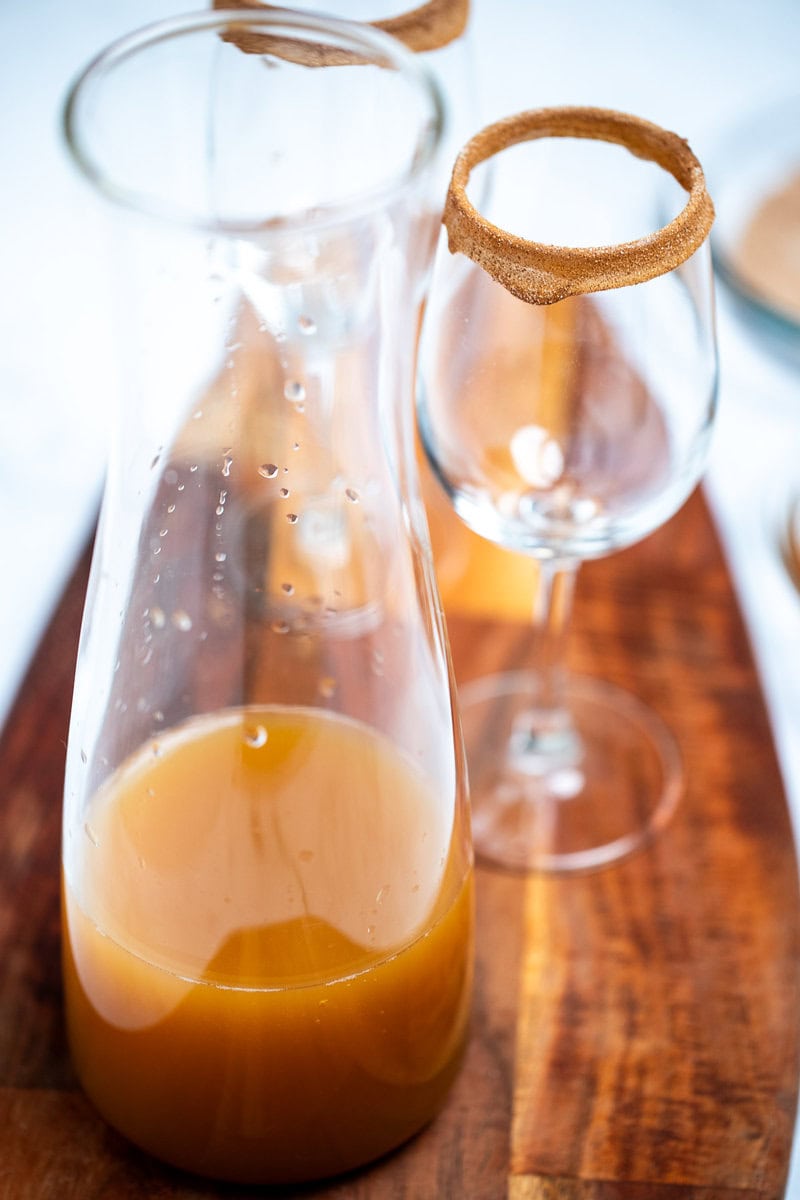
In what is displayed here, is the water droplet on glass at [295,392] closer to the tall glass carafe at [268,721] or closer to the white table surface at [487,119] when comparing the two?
the tall glass carafe at [268,721]

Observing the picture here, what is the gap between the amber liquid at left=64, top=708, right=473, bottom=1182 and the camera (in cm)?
32

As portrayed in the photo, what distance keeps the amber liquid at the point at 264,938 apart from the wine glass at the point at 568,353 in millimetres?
104

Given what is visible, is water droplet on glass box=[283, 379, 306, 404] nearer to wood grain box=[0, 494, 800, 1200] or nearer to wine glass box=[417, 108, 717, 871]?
wine glass box=[417, 108, 717, 871]

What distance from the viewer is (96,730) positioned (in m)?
0.34

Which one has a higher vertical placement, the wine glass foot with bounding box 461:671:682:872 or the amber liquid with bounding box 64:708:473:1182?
the amber liquid with bounding box 64:708:473:1182

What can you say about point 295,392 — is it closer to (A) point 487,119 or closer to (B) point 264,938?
(B) point 264,938

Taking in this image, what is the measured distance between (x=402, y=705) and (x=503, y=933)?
119 mm

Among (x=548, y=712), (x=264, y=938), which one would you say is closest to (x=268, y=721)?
(x=264, y=938)

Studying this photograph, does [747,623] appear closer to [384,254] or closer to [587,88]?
[384,254]

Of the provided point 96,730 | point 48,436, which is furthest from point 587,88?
point 96,730

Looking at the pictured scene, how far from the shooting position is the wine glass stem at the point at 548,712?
19.0 inches

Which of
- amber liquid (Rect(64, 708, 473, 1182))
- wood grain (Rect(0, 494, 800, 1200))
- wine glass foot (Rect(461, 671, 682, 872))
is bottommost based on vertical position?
wine glass foot (Rect(461, 671, 682, 872))

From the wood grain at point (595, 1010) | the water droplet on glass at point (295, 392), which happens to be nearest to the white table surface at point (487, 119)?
the wood grain at point (595, 1010)

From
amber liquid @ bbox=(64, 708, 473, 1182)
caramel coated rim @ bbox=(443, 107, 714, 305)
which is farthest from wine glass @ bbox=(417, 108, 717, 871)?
amber liquid @ bbox=(64, 708, 473, 1182)
